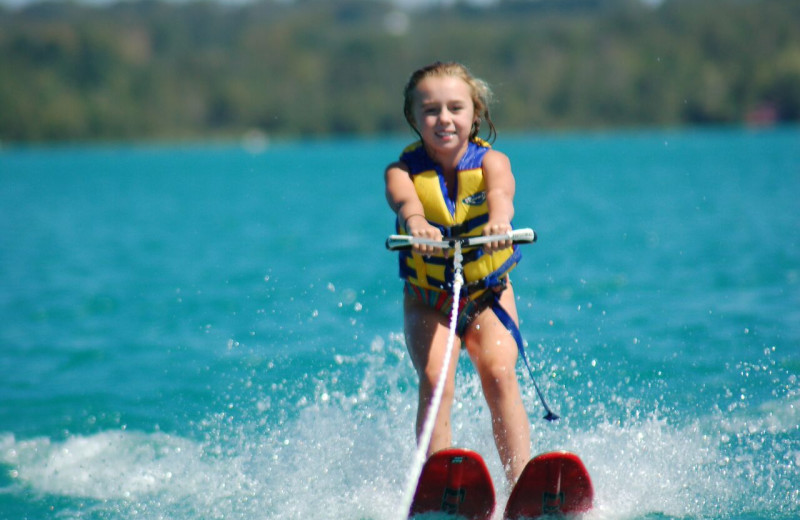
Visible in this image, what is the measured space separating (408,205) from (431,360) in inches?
27.5

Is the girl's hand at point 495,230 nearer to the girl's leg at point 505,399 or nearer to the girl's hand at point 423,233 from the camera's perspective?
the girl's hand at point 423,233

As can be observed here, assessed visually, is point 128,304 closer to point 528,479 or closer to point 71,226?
point 528,479

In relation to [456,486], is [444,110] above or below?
above

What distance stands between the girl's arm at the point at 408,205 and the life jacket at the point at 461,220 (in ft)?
0.20

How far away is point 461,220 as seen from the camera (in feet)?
15.0

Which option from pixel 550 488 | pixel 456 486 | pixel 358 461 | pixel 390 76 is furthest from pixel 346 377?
pixel 390 76

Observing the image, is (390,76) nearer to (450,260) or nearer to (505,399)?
(450,260)

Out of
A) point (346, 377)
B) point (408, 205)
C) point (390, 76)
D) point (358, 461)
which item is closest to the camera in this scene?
point (408, 205)

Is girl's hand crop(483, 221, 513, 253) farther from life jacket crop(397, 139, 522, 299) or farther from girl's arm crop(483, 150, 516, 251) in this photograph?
life jacket crop(397, 139, 522, 299)

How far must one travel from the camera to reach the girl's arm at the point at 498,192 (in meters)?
4.20

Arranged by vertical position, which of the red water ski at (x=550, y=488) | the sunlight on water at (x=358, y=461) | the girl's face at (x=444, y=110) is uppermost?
the girl's face at (x=444, y=110)

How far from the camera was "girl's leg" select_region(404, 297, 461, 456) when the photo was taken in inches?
176

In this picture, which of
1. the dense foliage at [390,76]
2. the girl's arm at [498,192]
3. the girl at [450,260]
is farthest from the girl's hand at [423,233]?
the dense foliage at [390,76]

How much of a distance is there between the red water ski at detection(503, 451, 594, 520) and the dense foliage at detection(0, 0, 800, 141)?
280 ft
